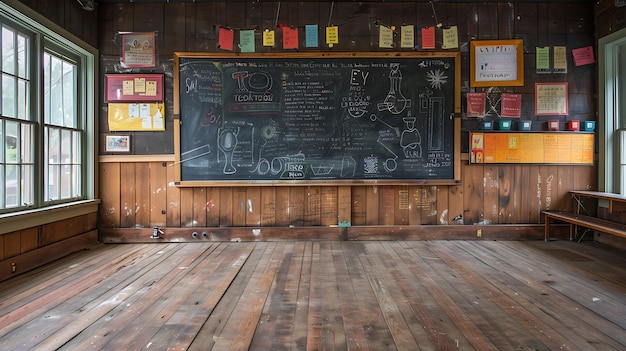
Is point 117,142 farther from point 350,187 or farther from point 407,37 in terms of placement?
point 407,37

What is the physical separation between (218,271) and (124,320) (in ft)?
3.28

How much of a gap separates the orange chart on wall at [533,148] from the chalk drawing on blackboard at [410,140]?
0.65 m

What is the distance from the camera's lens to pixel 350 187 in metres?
4.14

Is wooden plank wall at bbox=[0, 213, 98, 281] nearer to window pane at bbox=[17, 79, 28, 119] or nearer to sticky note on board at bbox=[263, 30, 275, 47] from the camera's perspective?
window pane at bbox=[17, 79, 28, 119]

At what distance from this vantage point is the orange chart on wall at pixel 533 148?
4125 millimetres

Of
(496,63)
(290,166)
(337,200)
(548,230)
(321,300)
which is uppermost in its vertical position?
(496,63)

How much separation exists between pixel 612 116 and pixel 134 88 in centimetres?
571

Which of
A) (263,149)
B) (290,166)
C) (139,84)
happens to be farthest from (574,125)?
(139,84)

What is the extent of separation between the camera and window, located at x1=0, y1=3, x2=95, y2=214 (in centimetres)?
295

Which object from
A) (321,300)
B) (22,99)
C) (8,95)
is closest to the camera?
(321,300)

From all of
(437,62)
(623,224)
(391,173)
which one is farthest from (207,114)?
(623,224)

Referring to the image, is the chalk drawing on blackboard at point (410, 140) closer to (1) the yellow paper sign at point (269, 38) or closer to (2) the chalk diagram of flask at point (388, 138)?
(2) the chalk diagram of flask at point (388, 138)

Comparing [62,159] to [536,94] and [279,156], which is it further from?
[536,94]

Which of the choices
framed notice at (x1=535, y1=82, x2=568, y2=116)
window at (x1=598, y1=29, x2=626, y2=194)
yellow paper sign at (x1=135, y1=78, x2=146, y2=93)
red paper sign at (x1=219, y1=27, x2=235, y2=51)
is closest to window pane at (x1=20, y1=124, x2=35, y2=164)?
yellow paper sign at (x1=135, y1=78, x2=146, y2=93)
